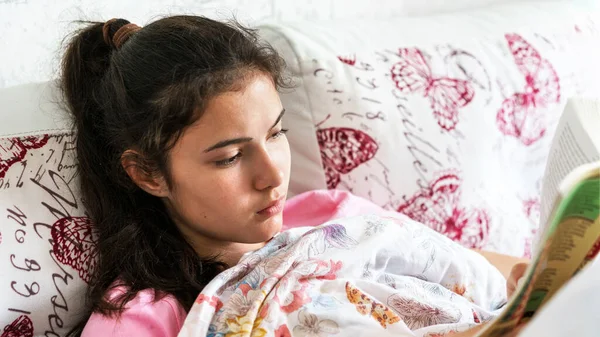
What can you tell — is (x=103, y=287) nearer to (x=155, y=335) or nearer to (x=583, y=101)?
(x=155, y=335)

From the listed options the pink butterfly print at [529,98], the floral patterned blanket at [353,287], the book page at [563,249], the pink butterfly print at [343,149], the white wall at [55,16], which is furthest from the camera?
the pink butterfly print at [529,98]

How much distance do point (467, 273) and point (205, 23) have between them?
490 millimetres

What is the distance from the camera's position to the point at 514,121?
1351mm

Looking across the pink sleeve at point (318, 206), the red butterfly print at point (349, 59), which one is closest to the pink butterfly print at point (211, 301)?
the pink sleeve at point (318, 206)

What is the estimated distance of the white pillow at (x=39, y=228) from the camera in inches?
35.6

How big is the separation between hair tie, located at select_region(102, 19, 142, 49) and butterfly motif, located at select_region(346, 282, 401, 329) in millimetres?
437

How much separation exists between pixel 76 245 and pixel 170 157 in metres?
0.17

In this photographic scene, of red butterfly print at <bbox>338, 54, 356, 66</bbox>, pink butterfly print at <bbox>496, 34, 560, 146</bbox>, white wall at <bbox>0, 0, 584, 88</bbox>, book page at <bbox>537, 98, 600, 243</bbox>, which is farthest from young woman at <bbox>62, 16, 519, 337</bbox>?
pink butterfly print at <bbox>496, 34, 560, 146</bbox>

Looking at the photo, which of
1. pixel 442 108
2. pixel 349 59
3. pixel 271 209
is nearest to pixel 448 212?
pixel 442 108

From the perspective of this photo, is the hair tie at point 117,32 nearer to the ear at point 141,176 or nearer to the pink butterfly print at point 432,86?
the ear at point 141,176

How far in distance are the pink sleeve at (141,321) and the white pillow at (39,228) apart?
0.07 meters

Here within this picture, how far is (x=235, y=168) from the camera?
36.9 inches

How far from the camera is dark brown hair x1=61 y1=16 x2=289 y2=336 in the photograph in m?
0.91

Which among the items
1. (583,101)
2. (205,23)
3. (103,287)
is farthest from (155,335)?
(583,101)
